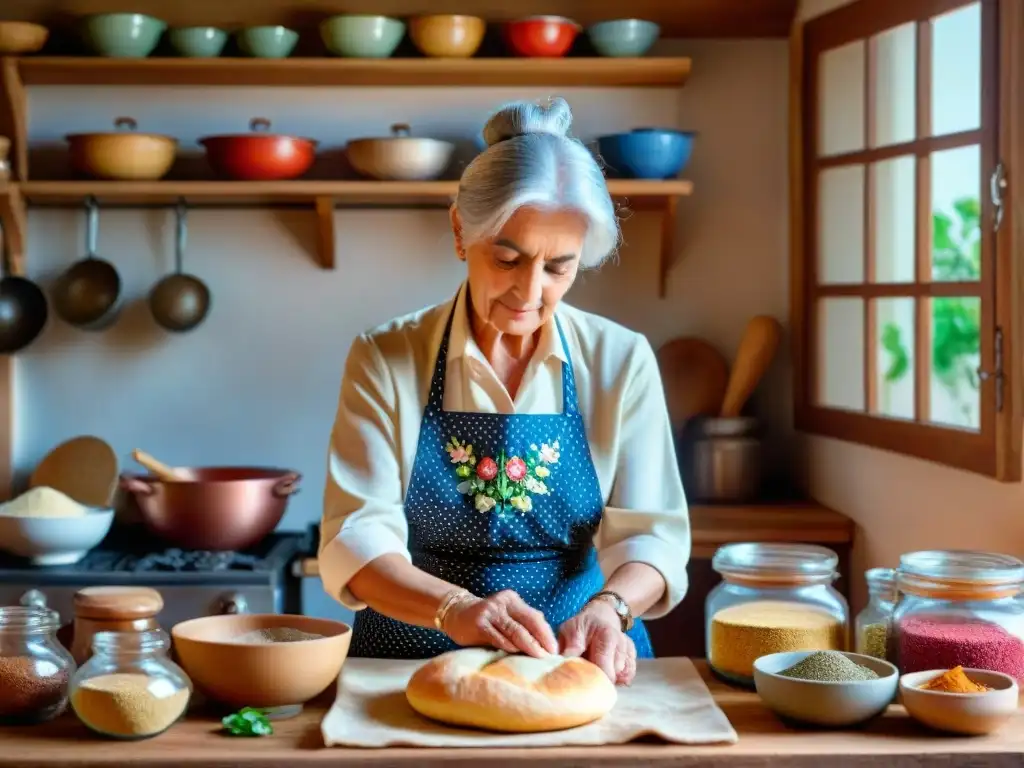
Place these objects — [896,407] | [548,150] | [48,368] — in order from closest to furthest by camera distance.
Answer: [548,150], [896,407], [48,368]

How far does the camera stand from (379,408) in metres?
1.73

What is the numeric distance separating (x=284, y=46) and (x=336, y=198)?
0.39 m

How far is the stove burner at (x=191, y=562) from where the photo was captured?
2.67 meters

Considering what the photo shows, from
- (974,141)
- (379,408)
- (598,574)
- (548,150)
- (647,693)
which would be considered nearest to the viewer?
(647,693)

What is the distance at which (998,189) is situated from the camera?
2117 millimetres

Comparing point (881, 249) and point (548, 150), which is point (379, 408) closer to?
point (548, 150)

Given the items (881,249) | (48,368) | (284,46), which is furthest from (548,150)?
(48,368)

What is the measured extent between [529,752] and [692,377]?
6.73 feet

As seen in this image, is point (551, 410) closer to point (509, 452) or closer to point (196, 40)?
point (509, 452)

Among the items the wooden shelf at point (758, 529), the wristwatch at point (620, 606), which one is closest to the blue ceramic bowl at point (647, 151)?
the wooden shelf at point (758, 529)

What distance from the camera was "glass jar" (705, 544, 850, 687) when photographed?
1.48m

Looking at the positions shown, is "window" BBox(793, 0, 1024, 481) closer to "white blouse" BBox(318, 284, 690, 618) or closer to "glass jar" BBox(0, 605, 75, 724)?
"white blouse" BBox(318, 284, 690, 618)

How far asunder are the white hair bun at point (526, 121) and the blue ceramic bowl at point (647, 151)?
1294mm

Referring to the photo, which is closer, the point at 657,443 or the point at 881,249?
the point at 657,443
